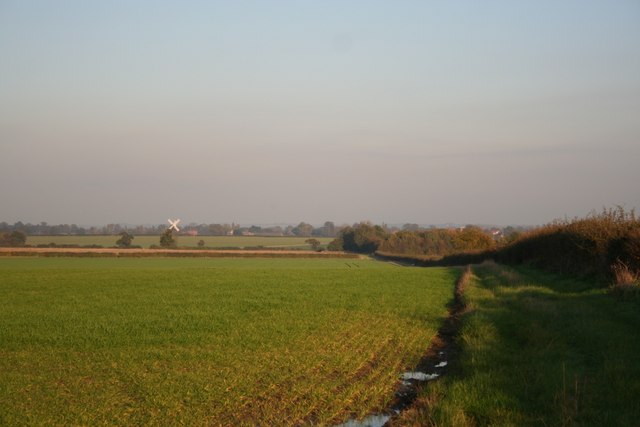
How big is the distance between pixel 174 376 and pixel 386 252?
284 feet

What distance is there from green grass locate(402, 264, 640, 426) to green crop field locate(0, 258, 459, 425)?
1209 mm

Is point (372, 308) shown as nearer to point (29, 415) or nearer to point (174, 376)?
point (174, 376)

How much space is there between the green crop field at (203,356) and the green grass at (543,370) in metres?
1.21

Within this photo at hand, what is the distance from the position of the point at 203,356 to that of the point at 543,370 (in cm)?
597

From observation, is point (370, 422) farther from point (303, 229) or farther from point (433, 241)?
point (303, 229)

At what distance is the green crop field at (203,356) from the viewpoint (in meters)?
7.70

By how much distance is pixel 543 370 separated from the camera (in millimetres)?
9164

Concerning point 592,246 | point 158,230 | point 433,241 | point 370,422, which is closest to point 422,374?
point 370,422

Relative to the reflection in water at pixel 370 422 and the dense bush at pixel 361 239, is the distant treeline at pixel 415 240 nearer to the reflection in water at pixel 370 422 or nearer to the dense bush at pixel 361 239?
the dense bush at pixel 361 239

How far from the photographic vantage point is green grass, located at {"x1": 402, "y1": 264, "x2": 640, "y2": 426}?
281 inches

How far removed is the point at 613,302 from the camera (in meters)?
16.9

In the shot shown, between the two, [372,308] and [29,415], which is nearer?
[29,415]

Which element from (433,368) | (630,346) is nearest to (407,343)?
(433,368)

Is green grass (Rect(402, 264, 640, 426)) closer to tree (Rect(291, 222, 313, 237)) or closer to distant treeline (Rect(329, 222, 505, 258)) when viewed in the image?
distant treeline (Rect(329, 222, 505, 258))
